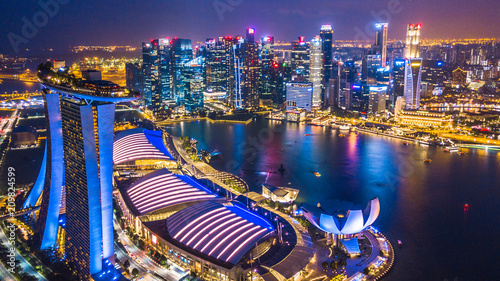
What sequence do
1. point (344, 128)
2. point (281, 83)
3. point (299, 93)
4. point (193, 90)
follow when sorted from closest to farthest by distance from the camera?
point (344, 128) → point (299, 93) → point (193, 90) → point (281, 83)

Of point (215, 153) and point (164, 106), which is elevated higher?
point (164, 106)

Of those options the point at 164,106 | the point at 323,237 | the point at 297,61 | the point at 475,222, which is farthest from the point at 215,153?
the point at 297,61

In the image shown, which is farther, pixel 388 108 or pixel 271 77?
pixel 271 77

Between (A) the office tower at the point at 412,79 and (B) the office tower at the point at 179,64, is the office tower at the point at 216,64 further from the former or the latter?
(A) the office tower at the point at 412,79

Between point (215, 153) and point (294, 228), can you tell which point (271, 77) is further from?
point (294, 228)

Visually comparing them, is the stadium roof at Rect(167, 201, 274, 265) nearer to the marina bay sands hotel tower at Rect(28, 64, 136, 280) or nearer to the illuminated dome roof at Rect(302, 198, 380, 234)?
the illuminated dome roof at Rect(302, 198, 380, 234)

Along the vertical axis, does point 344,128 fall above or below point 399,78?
below

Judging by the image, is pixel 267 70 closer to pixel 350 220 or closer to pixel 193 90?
pixel 193 90

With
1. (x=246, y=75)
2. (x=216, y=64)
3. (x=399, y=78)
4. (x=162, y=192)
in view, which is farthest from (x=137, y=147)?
(x=216, y=64)
